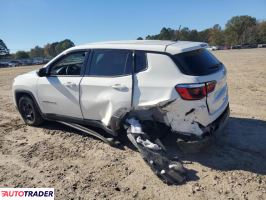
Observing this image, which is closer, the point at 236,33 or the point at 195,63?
the point at 195,63

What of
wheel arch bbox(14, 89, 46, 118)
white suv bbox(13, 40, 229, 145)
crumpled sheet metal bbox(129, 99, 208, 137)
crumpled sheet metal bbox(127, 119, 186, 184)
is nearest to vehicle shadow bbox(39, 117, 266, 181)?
crumpled sheet metal bbox(127, 119, 186, 184)

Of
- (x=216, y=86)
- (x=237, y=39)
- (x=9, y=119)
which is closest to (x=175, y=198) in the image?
(x=216, y=86)

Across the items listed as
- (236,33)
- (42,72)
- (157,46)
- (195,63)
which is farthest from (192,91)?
(236,33)

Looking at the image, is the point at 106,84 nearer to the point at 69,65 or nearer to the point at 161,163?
the point at 69,65

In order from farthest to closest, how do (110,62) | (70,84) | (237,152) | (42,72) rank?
(42,72) < (70,84) < (110,62) < (237,152)

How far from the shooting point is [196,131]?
14.7 ft

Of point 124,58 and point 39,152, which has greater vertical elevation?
point 124,58

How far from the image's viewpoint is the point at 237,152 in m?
4.96

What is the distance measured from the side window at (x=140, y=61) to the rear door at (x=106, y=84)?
114mm

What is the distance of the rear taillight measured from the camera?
432cm

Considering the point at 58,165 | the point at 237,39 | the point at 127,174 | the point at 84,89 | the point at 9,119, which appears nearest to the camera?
the point at 127,174

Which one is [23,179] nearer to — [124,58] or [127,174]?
[127,174]

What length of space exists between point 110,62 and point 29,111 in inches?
101

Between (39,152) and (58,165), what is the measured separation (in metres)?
0.73
